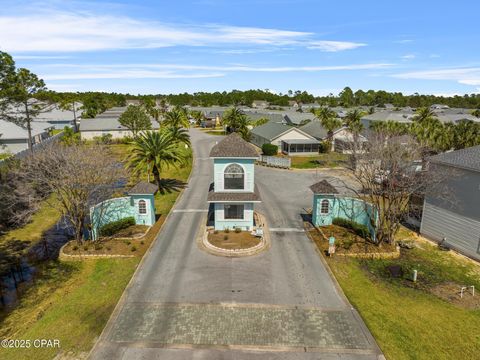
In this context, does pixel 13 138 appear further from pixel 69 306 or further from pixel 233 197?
pixel 69 306

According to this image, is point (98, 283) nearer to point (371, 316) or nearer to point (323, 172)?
point (371, 316)

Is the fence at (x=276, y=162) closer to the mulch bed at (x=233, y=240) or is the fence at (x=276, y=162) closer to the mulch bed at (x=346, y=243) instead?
the mulch bed at (x=346, y=243)

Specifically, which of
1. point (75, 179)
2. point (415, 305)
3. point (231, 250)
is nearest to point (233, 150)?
point (231, 250)

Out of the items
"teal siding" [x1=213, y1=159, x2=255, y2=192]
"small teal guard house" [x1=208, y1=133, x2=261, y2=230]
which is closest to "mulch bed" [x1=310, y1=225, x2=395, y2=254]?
"small teal guard house" [x1=208, y1=133, x2=261, y2=230]

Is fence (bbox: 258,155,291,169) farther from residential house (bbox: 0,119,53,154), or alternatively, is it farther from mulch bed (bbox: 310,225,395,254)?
residential house (bbox: 0,119,53,154)

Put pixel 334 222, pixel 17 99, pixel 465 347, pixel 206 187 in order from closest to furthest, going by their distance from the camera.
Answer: pixel 465 347, pixel 334 222, pixel 17 99, pixel 206 187

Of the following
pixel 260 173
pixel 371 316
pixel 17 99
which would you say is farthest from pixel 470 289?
pixel 17 99
